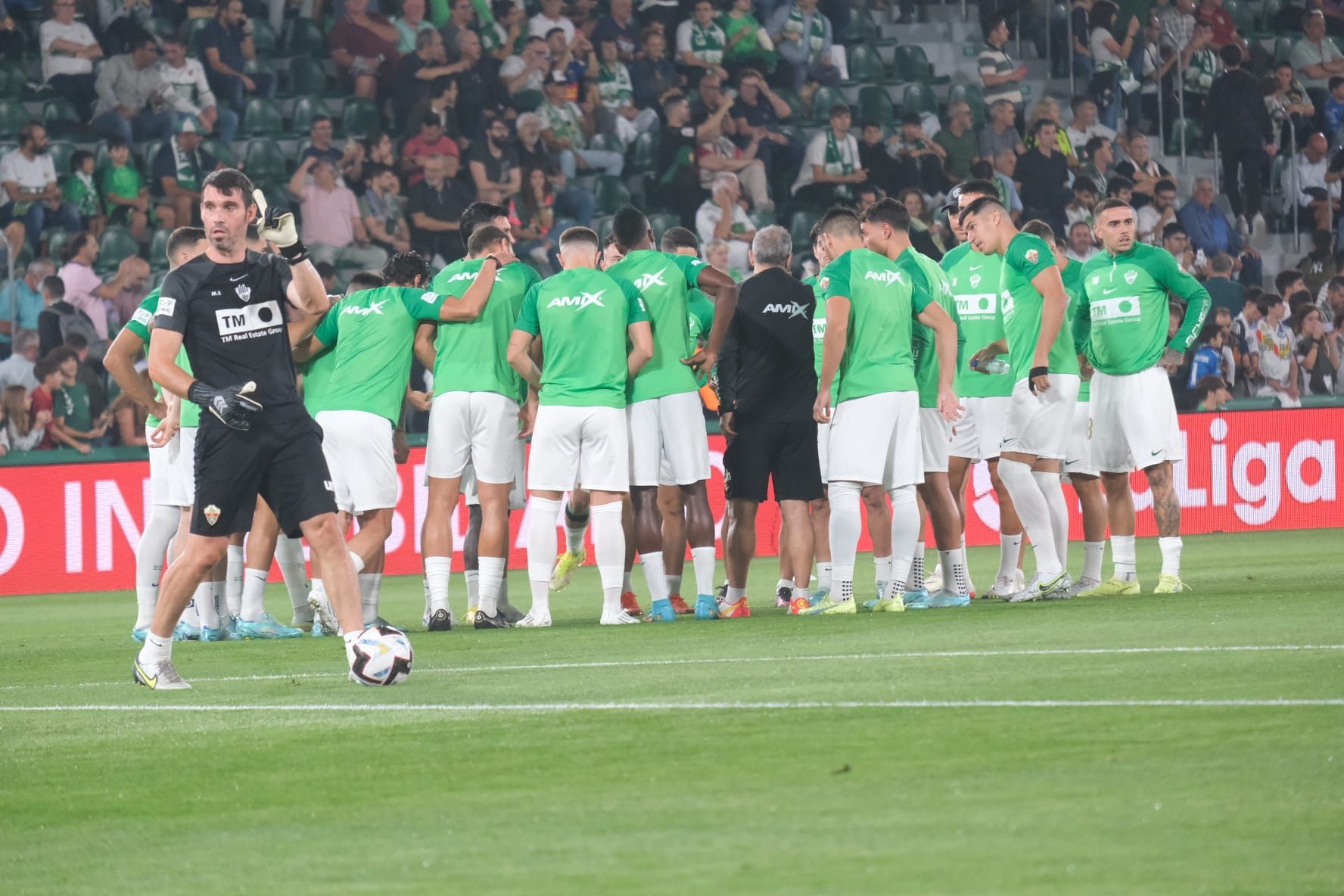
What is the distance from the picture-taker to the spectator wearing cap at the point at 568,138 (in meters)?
24.3

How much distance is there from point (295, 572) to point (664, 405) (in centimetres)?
281

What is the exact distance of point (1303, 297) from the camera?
78.4 ft

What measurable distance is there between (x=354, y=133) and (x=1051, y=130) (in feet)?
29.8

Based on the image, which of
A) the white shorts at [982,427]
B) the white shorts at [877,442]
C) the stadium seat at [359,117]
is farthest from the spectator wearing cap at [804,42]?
the white shorts at [877,442]

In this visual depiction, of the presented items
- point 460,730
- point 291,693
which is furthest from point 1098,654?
point 291,693

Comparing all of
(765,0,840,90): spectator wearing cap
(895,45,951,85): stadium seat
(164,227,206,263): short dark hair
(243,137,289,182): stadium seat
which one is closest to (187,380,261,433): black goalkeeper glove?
(164,227,206,263): short dark hair

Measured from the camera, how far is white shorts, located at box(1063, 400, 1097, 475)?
43.5 ft

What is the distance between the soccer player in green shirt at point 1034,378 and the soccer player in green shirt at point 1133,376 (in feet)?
0.85

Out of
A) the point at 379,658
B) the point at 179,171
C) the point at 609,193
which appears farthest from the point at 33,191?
the point at 379,658

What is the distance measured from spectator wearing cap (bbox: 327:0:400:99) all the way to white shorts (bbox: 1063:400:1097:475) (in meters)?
13.1

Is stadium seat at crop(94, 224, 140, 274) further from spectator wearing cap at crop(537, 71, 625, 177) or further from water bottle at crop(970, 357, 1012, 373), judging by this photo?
water bottle at crop(970, 357, 1012, 373)

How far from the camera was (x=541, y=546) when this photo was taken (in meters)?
12.3

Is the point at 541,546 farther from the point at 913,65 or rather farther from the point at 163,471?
the point at 913,65

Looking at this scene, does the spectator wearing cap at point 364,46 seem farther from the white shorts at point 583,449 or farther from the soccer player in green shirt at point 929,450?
the white shorts at point 583,449
